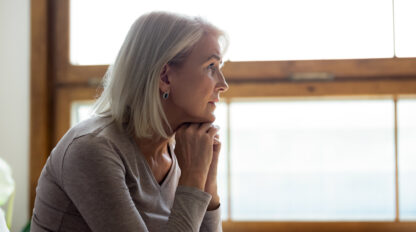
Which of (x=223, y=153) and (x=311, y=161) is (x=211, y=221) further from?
(x=311, y=161)

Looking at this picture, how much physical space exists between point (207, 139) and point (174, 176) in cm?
17

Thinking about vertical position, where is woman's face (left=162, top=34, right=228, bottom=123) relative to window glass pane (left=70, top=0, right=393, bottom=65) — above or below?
below

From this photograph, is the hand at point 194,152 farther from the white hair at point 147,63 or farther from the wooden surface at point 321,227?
the wooden surface at point 321,227

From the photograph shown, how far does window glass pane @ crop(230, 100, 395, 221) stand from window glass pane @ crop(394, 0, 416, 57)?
0.24m

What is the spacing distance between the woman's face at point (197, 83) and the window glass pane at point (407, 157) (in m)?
0.81

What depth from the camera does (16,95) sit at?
1781mm

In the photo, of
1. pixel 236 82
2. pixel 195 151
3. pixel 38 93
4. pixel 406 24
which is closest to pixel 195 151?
pixel 195 151

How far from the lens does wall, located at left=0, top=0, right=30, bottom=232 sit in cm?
177

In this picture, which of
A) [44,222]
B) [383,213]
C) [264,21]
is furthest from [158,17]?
[383,213]

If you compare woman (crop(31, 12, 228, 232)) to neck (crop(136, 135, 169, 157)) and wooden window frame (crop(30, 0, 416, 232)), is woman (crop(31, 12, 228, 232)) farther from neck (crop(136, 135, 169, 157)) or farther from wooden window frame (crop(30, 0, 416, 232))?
wooden window frame (crop(30, 0, 416, 232))

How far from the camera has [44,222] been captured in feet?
3.51

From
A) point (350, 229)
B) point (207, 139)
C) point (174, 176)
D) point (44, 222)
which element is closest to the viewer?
point (44, 222)

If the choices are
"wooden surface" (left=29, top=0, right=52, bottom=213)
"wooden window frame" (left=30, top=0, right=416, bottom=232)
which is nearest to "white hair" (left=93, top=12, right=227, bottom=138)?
"wooden window frame" (left=30, top=0, right=416, bottom=232)

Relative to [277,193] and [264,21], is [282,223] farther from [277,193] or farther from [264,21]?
[264,21]
